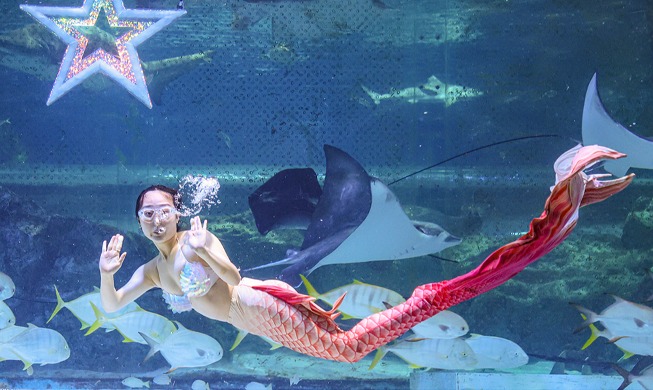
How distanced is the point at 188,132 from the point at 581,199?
3269 mm

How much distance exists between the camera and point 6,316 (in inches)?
197

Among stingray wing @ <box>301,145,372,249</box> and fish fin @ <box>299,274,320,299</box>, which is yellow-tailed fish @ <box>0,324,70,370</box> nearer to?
fish fin @ <box>299,274,320,299</box>

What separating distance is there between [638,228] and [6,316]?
504 cm

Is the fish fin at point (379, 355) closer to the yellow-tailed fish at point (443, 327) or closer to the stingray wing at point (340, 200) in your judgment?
the yellow-tailed fish at point (443, 327)

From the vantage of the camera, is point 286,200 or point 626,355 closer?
point 286,200

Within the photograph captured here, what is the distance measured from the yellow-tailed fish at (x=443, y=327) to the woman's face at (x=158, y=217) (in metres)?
2.61

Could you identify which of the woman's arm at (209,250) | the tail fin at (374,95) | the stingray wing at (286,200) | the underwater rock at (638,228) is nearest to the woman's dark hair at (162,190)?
the woman's arm at (209,250)

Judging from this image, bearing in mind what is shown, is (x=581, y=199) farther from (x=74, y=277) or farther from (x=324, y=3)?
(x=74, y=277)

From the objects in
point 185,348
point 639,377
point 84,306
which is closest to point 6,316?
point 84,306

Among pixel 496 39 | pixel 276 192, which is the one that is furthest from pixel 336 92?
pixel 496 39

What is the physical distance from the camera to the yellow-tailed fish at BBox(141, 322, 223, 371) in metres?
4.89

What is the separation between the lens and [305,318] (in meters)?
2.76

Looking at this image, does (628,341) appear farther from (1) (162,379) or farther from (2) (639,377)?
(1) (162,379)

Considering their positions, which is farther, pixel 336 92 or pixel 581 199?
pixel 336 92
